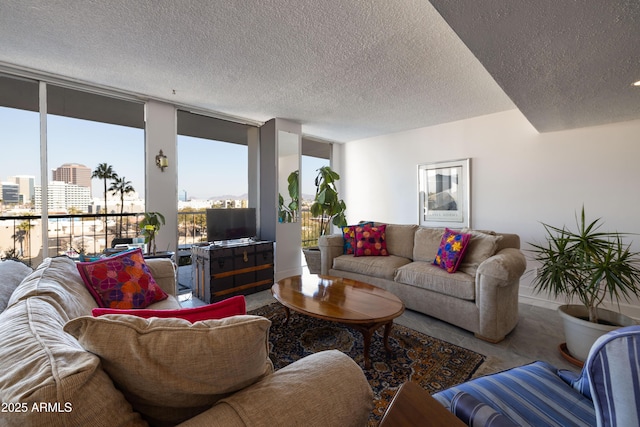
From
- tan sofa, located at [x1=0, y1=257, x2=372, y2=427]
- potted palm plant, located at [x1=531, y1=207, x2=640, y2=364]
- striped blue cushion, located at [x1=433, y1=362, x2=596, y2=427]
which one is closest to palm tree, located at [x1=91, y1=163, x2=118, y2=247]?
tan sofa, located at [x1=0, y1=257, x2=372, y2=427]

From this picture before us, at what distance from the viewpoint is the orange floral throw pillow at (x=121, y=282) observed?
1.66m

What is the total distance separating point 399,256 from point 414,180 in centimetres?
158

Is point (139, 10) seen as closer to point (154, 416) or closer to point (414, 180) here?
point (154, 416)

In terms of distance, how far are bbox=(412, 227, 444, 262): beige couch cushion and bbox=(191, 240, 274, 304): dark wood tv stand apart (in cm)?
201

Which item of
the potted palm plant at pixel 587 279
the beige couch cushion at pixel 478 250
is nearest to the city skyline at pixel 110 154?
the beige couch cushion at pixel 478 250

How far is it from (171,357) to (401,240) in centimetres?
334

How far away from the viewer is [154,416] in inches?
27.4

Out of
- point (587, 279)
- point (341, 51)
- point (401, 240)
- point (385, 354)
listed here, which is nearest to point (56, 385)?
point (385, 354)

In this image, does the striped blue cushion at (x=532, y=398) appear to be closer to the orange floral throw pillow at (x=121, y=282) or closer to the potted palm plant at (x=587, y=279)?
the potted palm plant at (x=587, y=279)

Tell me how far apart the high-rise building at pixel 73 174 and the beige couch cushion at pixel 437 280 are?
3.66 meters

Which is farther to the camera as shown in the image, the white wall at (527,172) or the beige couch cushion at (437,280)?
the white wall at (527,172)

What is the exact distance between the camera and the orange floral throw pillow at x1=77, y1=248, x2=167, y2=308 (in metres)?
1.66

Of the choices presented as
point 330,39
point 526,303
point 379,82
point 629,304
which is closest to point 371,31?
point 330,39

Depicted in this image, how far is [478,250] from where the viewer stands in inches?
110
